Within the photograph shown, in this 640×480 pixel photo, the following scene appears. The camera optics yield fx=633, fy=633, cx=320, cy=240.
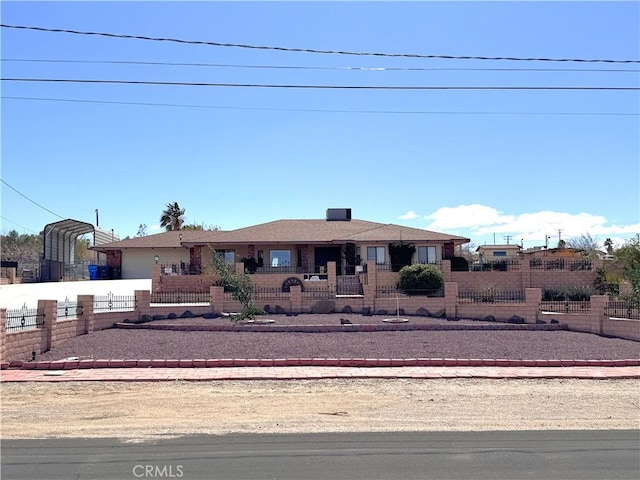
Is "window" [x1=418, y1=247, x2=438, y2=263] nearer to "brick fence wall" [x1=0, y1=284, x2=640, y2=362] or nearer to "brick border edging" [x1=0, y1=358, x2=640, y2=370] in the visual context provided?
"brick fence wall" [x1=0, y1=284, x2=640, y2=362]

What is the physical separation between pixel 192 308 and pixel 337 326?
670cm

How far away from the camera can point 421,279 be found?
30.5m

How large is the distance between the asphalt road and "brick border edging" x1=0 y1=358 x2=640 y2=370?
629cm

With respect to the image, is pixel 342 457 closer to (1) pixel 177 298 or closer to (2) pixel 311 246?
(1) pixel 177 298

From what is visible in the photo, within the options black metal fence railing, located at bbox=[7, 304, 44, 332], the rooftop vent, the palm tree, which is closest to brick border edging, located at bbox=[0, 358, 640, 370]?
black metal fence railing, located at bbox=[7, 304, 44, 332]

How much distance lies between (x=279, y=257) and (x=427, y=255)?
399 inches

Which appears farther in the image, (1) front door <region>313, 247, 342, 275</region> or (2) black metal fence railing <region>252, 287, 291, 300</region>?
(1) front door <region>313, 247, 342, 275</region>

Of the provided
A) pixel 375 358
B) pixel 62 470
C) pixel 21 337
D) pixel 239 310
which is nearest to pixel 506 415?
pixel 375 358

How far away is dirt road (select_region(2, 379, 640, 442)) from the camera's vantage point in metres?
9.86

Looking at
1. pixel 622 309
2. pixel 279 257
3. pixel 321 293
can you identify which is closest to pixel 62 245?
pixel 279 257

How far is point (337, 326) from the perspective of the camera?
21828 mm

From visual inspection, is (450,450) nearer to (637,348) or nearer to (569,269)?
(637,348)

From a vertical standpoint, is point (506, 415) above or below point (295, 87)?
below
